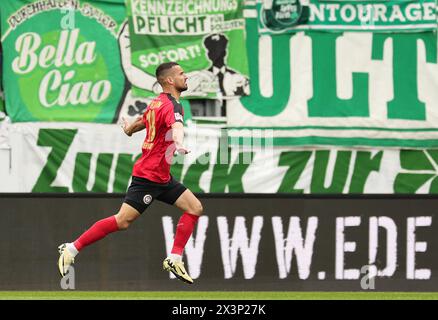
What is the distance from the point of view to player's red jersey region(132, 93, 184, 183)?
9422 mm

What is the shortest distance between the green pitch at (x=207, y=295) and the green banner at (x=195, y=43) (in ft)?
9.63

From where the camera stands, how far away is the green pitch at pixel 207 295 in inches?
432

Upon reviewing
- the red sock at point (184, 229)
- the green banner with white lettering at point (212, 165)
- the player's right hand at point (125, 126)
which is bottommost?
the red sock at point (184, 229)

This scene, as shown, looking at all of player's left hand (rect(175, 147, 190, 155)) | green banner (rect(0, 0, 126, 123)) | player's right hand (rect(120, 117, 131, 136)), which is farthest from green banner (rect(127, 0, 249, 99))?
player's left hand (rect(175, 147, 190, 155))

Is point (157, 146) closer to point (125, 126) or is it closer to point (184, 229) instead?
point (125, 126)

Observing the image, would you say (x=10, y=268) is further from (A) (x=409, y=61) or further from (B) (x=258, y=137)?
(A) (x=409, y=61)

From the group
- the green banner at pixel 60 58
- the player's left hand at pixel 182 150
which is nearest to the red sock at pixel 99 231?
the player's left hand at pixel 182 150

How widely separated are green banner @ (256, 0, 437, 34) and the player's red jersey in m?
4.18

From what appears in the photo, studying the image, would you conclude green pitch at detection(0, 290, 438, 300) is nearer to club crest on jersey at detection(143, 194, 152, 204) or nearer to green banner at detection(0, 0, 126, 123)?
club crest on jersey at detection(143, 194, 152, 204)

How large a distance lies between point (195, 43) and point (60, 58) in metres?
1.72

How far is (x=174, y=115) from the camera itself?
363 inches

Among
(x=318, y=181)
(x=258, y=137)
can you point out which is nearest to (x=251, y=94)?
(x=258, y=137)

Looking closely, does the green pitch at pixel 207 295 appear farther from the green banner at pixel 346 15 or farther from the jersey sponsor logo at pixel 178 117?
the green banner at pixel 346 15

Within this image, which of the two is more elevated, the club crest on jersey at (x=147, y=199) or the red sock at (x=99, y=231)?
the club crest on jersey at (x=147, y=199)
